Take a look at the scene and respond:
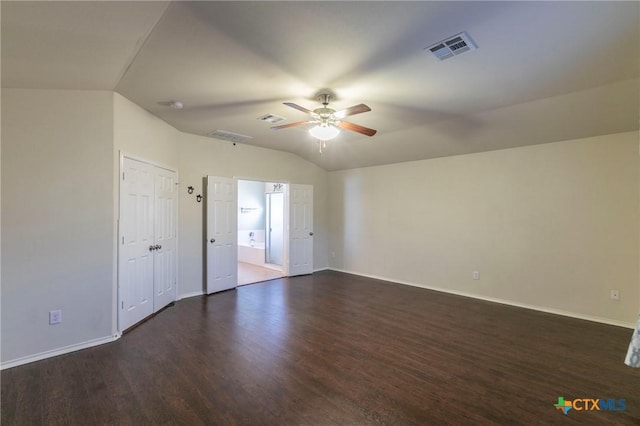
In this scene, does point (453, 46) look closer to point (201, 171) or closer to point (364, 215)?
point (201, 171)

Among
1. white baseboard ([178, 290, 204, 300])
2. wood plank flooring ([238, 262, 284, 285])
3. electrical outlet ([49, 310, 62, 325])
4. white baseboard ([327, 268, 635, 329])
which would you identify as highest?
electrical outlet ([49, 310, 62, 325])

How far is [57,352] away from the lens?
2.95 meters

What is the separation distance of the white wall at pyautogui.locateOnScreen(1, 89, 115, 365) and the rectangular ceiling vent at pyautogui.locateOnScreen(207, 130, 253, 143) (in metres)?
1.81

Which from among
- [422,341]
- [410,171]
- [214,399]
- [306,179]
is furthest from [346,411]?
[306,179]

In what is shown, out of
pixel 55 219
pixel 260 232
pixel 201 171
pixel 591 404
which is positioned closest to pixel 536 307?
pixel 591 404

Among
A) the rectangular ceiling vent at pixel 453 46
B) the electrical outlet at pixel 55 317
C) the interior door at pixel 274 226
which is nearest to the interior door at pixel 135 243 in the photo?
the electrical outlet at pixel 55 317

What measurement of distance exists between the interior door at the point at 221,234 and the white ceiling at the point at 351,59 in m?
1.54

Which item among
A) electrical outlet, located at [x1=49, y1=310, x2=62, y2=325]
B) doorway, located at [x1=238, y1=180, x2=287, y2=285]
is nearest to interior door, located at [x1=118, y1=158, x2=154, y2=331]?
electrical outlet, located at [x1=49, y1=310, x2=62, y2=325]

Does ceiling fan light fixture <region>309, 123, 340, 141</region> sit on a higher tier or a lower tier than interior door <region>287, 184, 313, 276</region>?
higher

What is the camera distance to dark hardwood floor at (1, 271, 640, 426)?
2123 mm

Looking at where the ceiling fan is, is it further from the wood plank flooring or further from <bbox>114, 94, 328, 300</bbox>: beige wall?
the wood plank flooring

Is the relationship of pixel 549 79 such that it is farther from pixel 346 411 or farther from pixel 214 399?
pixel 214 399

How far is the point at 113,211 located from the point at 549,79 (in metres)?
4.82

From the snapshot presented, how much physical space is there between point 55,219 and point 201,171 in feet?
8.01
